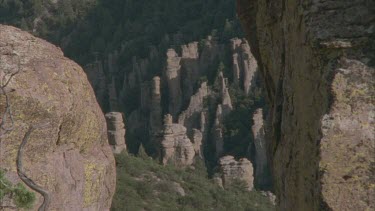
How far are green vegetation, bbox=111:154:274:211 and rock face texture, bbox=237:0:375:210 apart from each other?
17.9m

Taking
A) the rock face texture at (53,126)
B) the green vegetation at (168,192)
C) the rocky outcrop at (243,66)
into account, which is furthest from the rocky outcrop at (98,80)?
the rock face texture at (53,126)

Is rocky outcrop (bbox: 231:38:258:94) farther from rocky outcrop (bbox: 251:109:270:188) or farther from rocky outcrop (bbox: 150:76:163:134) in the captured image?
rocky outcrop (bbox: 251:109:270:188)

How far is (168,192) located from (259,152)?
14514 mm

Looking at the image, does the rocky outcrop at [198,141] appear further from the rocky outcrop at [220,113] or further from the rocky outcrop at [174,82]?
the rocky outcrop at [174,82]

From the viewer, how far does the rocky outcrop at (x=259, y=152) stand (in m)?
39.2

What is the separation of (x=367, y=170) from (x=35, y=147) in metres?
4.98

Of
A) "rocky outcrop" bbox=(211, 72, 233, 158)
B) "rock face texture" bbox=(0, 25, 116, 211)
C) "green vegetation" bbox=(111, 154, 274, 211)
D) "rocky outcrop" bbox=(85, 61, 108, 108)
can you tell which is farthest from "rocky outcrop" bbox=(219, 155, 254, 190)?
"rock face texture" bbox=(0, 25, 116, 211)

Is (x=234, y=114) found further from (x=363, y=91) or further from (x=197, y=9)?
(x=363, y=91)

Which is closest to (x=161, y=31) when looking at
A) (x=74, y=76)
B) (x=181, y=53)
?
(x=181, y=53)

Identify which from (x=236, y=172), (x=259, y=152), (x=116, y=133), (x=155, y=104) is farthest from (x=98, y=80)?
(x=116, y=133)

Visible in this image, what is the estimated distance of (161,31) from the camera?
66.6m

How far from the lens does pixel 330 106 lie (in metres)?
4.05

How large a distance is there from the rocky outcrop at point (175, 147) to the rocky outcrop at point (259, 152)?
363cm

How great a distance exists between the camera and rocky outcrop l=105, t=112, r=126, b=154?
1257 inches
